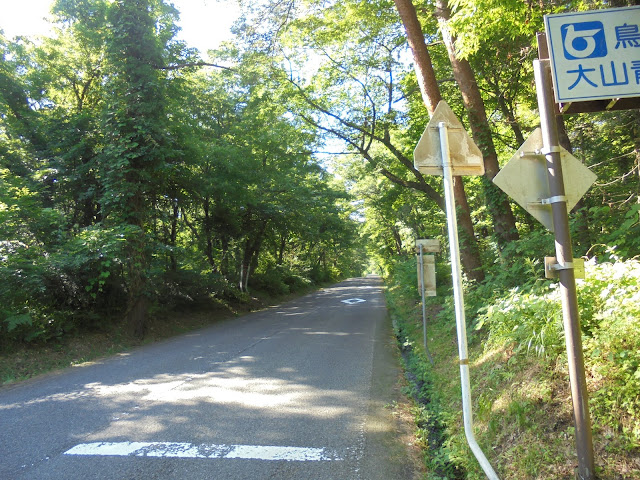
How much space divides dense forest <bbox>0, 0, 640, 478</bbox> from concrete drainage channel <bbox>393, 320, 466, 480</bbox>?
4 cm

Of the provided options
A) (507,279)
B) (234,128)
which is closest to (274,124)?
(234,128)

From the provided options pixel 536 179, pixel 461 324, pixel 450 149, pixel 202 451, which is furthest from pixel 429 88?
pixel 202 451

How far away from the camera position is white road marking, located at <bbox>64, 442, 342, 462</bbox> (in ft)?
13.0

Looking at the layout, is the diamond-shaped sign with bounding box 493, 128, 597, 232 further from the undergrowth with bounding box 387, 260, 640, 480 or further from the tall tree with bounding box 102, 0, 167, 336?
the tall tree with bounding box 102, 0, 167, 336

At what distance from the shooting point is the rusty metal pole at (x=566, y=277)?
8.83ft

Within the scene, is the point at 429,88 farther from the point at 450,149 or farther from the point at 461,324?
the point at 461,324

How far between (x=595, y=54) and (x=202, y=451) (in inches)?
186

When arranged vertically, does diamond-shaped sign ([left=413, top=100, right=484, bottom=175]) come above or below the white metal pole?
above

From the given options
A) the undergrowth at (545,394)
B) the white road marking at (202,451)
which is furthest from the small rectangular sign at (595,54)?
the white road marking at (202,451)

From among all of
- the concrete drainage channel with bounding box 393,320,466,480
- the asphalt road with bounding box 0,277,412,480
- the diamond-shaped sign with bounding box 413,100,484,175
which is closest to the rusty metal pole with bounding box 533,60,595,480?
the diamond-shaped sign with bounding box 413,100,484,175

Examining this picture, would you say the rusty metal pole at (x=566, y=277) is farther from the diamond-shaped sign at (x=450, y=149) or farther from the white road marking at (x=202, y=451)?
the white road marking at (x=202, y=451)

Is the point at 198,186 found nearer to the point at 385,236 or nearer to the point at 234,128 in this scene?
the point at 234,128

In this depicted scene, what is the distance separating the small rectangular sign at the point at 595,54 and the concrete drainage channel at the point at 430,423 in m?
3.24

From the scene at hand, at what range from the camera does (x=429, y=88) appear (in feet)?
29.5
